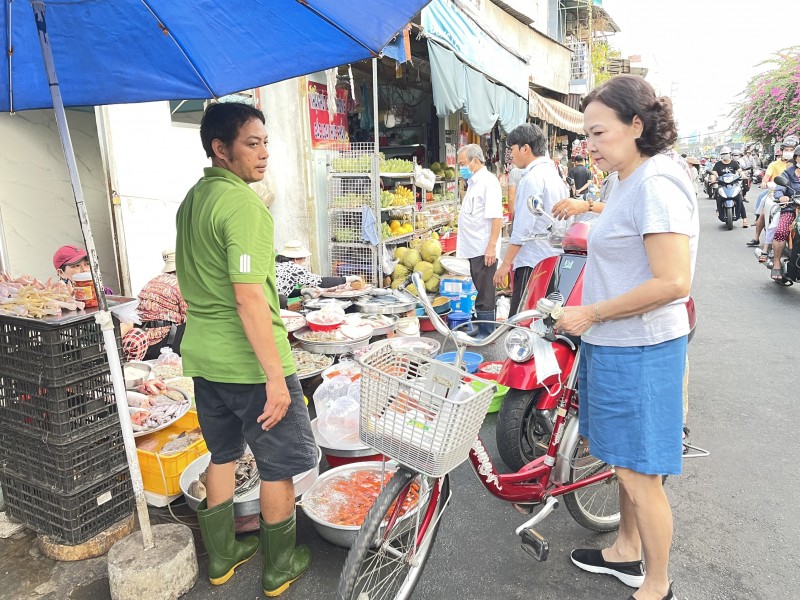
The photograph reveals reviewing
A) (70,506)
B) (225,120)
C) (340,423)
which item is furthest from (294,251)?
(225,120)

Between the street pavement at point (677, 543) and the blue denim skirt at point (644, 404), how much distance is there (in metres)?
0.86

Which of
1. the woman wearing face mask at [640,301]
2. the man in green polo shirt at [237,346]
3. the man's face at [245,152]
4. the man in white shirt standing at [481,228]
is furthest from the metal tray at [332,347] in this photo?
the woman wearing face mask at [640,301]

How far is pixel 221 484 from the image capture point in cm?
257

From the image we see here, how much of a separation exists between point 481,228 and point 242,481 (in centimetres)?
379

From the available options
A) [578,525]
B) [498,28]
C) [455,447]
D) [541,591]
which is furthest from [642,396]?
[498,28]

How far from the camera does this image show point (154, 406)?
3.59m

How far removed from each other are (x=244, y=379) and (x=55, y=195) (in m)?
4.41

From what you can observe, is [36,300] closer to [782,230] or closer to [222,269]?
[222,269]

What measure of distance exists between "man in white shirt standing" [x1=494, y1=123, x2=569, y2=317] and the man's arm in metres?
2.90

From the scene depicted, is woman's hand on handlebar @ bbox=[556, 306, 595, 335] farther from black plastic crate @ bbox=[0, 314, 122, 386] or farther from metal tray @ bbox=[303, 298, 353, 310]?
metal tray @ bbox=[303, 298, 353, 310]

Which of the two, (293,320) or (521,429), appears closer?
(521,429)

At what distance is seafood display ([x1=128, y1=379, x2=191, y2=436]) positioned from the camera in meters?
3.32

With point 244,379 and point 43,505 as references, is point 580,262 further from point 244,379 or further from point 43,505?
point 43,505

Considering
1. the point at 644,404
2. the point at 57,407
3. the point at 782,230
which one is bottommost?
the point at 57,407
